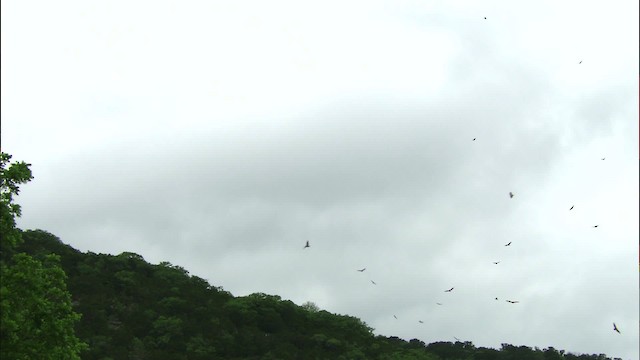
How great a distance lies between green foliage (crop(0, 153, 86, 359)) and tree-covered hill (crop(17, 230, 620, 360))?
123ft

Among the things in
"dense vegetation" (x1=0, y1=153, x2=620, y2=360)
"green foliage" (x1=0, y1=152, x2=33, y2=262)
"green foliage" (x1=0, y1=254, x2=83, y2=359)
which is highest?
"dense vegetation" (x1=0, y1=153, x2=620, y2=360)

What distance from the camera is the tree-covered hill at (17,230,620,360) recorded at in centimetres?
6696

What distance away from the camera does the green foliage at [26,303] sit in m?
23.4

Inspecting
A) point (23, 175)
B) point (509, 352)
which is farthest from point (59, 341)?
point (509, 352)

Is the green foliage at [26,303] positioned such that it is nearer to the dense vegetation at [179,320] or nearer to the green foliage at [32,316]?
the green foliage at [32,316]

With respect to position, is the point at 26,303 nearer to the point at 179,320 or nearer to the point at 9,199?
the point at 9,199

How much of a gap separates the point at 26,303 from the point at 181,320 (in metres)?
48.4

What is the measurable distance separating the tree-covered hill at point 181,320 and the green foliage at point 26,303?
3752 cm

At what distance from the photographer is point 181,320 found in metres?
71.3

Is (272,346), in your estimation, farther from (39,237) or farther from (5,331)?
(5,331)

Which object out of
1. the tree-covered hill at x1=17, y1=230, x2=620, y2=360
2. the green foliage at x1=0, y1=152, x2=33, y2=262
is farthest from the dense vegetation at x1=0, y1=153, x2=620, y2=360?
the green foliage at x1=0, y1=152, x2=33, y2=262

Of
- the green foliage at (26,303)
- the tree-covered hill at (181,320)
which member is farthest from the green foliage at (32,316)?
the tree-covered hill at (181,320)

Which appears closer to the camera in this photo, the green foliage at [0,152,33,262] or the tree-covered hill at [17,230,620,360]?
the green foliage at [0,152,33,262]

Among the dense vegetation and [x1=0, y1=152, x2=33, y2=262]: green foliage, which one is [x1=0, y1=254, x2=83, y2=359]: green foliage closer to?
[x1=0, y1=152, x2=33, y2=262]: green foliage
